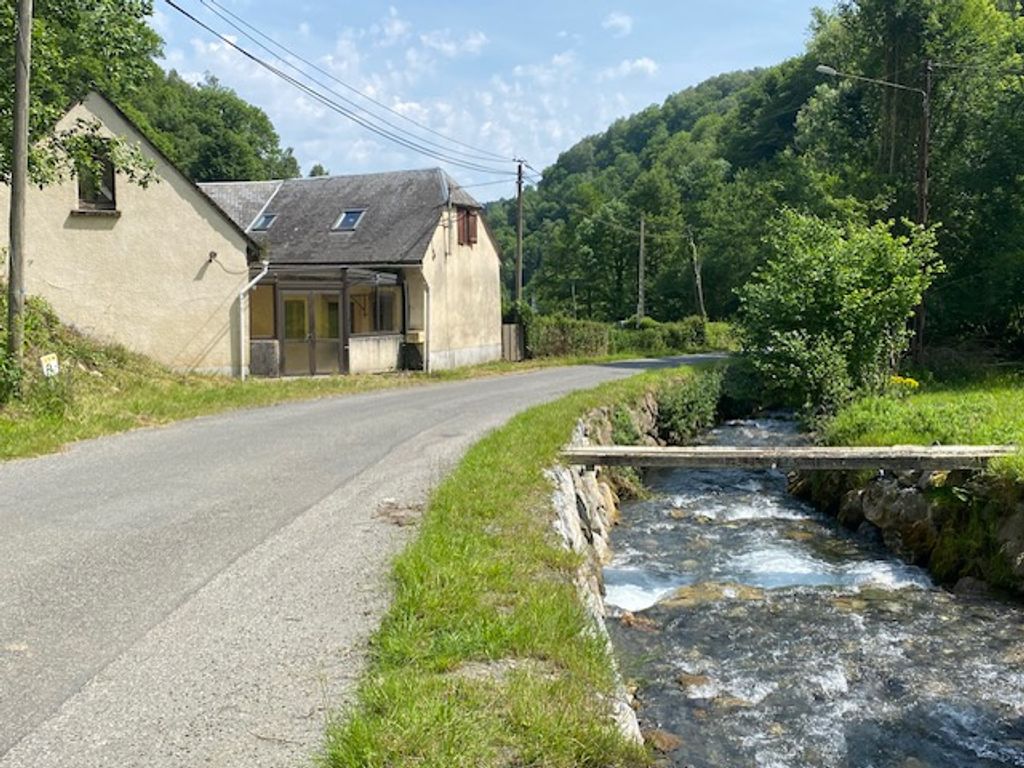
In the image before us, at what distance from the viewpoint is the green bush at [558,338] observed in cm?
3578

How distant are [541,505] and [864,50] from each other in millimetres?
32017

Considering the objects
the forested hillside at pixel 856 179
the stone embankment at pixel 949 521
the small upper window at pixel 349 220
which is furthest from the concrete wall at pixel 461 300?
the stone embankment at pixel 949 521

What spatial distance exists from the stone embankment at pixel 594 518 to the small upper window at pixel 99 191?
1261cm

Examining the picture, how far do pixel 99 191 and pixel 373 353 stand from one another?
29.8 feet

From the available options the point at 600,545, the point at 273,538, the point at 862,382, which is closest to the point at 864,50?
the point at 862,382

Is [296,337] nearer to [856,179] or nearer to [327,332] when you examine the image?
[327,332]

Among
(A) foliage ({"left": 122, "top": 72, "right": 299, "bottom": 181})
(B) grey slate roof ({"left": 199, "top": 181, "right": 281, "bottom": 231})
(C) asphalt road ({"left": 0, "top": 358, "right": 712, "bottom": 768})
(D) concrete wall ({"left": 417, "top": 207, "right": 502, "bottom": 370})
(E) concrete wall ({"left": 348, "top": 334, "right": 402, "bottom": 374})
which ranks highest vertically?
(A) foliage ({"left": 122, "top": 72, "right": 299, "bottom": 181})

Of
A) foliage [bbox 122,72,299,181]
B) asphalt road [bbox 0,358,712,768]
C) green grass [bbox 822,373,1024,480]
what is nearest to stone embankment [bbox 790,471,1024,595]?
green grass [bbox 822,373,1024,480]

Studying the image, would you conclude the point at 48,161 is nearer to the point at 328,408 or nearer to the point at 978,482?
the point at 328,408

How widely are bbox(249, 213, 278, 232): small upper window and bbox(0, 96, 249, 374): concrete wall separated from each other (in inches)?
361

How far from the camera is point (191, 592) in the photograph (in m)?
5.71

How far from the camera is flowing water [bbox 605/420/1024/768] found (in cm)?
623

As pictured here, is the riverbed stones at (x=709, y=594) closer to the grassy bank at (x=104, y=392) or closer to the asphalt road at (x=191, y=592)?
the asphalt road at (x=191, y=592)

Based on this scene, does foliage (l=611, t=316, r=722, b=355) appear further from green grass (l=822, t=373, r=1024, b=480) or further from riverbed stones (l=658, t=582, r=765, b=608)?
riverbed stones (l=658, t=582, r=765, b=608)
